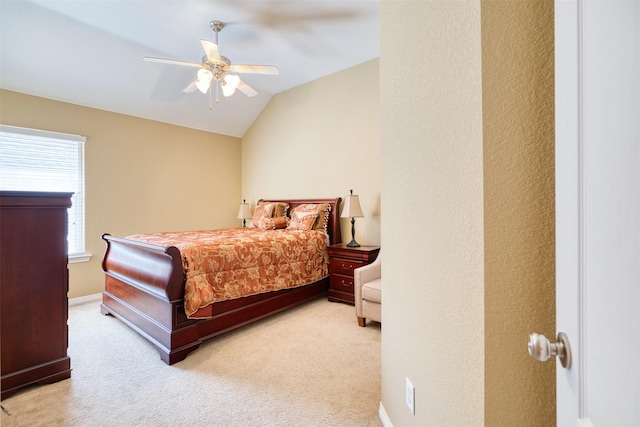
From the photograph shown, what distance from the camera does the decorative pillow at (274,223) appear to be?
170 inches

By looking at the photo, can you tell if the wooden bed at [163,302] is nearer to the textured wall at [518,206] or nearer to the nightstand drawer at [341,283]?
the nightstand drawer at [341,283]

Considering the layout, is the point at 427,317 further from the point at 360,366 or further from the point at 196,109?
the point at 196,109

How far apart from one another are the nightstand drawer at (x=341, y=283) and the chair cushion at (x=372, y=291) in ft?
2.41

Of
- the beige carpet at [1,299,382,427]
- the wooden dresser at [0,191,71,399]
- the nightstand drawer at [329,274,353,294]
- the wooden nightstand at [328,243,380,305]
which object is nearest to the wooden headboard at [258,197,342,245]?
the wooden nightstand at [328,243,380,305]

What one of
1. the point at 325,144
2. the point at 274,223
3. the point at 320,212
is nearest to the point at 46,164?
the point at 274,223

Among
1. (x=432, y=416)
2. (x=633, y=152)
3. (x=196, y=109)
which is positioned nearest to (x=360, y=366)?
(x=432, y=416)

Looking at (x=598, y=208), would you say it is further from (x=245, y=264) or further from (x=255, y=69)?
(x=255, y=69)

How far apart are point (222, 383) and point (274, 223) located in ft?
8.34

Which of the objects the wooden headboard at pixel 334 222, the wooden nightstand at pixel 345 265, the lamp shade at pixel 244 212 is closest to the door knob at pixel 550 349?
the wooden nightstand at pixel 345 265

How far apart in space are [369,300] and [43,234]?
8.41 ft

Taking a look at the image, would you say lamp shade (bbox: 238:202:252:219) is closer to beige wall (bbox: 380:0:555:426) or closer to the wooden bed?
the wooden bed

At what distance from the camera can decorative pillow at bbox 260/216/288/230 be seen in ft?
14.2

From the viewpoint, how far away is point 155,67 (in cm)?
381

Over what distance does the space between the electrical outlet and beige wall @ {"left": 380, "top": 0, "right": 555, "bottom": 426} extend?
34mm
